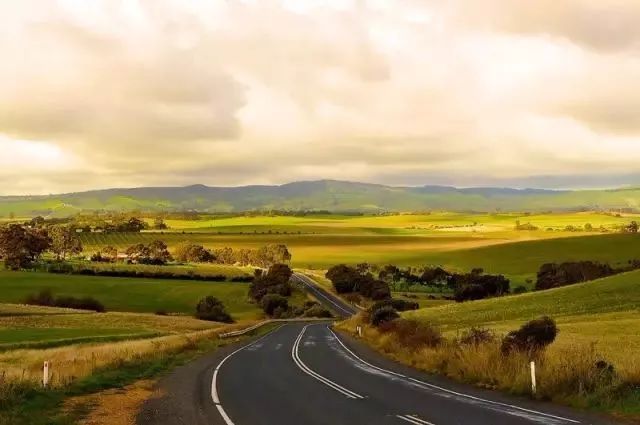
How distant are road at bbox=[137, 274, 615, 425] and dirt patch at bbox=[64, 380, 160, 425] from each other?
1.32 ft

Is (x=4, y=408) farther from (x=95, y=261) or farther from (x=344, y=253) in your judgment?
(x=344, y=253)

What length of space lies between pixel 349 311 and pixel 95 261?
8473 cm

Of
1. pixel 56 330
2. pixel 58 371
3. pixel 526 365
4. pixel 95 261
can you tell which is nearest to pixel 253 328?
pixel 56 330

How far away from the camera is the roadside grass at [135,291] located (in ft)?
359

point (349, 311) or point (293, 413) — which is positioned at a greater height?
point (293, 413)

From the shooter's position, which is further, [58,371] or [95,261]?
[95,261]

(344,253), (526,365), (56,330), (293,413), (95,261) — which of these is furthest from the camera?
(344,253)

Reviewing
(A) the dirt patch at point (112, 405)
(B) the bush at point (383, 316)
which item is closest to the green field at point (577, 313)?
(B) the bush at point (383, 316)

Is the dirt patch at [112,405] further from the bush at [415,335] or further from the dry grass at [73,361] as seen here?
the bush at [415,335]

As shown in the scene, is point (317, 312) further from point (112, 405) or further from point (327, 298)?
point (112, 405)

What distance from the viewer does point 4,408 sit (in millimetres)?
15539

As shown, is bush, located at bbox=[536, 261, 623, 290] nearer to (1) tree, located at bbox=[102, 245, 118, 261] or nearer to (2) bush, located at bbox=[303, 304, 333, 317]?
(2) bush, located at bbox=[303, 304, 333, 317]

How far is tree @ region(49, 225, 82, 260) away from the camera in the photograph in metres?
180

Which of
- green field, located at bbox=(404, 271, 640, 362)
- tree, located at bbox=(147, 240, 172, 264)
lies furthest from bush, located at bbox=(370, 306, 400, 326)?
tree, located at bbox=(147, 240, 172, 264)
